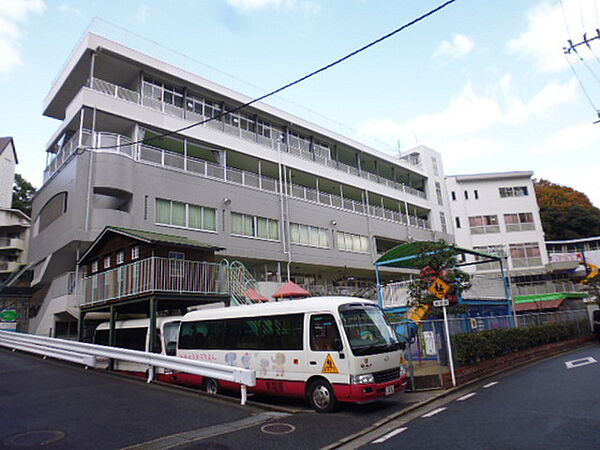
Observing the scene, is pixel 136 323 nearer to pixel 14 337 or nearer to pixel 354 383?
pixel 14 337

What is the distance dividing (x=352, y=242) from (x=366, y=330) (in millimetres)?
24842

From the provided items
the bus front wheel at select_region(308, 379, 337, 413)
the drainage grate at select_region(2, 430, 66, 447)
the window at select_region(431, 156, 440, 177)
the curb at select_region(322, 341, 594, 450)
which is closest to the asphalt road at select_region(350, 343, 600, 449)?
the curb at select_region(322, 341, 594, 450)

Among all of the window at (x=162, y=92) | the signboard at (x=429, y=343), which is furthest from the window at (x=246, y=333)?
the window at (x=162, y=92)

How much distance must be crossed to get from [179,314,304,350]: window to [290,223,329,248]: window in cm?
1723

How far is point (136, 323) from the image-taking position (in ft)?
53.0

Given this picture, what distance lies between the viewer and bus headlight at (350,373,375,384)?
8.58 meters

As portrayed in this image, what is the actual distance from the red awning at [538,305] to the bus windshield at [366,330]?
33.8 m

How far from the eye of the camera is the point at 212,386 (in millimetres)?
11219

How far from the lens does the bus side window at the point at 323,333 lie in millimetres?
9172

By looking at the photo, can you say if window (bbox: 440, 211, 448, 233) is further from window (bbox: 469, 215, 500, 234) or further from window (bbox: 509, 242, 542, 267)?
window (bbox: 509, 242, 542, 267)

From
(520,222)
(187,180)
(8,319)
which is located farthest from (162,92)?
(520,222)

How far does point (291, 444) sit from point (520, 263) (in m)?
46.0

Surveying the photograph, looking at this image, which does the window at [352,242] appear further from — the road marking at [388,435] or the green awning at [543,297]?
the road marking at [388,435]

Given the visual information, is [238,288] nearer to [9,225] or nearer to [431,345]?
[431,345]
